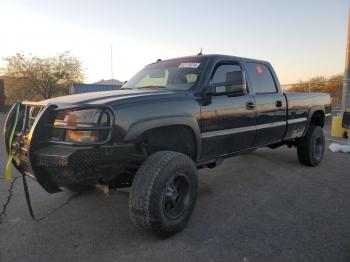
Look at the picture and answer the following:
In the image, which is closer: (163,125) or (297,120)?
(163,125)

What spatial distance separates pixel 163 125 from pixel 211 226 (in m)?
1.16

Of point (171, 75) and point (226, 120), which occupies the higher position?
point (171, 75)

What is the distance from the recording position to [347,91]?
9.78m

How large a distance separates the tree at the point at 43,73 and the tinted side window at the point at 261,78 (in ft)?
114

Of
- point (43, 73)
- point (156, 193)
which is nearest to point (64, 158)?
point (156, 193)

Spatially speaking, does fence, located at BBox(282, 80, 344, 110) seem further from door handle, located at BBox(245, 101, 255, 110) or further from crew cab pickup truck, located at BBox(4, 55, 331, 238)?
crew cab pickup truck, located at BBox(4, 55, 331, 238)

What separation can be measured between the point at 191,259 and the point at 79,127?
55.9 inches

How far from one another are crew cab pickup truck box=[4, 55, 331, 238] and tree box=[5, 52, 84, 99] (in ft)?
116

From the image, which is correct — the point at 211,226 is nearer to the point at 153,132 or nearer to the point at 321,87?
the point at 153,132

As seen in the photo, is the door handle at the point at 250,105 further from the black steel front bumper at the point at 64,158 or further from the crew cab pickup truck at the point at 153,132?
the black steel front bumper at the point at 64,158

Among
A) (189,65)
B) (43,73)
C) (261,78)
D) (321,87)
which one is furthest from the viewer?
(43,73)

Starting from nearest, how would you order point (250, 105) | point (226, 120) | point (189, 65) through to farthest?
1. point (226, 120)
2. point (189, 65)
3. point (250, 105)

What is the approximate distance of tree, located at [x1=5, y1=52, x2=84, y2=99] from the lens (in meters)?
Result: 36.8

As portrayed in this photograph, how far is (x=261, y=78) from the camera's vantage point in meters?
4.65
